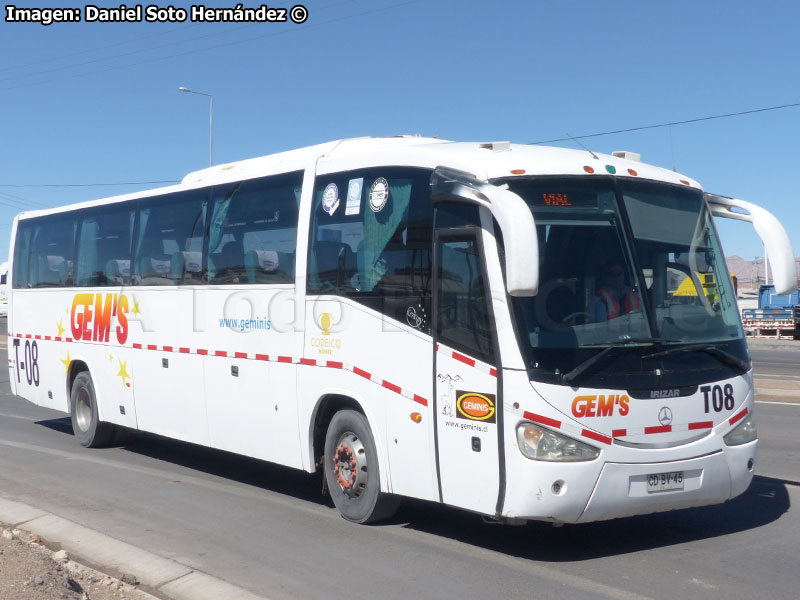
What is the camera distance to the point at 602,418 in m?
6.24

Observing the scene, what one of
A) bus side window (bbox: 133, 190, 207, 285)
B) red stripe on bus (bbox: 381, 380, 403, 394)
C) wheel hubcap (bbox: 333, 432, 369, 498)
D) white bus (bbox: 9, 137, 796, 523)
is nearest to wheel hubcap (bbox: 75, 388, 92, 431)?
bus side window (bbox: 133, 190, 207, 285)

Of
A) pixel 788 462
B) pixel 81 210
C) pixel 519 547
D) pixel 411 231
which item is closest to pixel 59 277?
pixel 81 210

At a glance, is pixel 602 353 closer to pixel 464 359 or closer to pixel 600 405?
pixel 600 405

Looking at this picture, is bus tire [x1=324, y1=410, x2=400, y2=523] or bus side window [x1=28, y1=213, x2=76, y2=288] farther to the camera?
bus side window [x1=28, y1=213, x2=76, y2=288]

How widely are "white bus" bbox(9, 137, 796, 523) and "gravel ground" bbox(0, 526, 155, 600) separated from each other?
227 centimetres

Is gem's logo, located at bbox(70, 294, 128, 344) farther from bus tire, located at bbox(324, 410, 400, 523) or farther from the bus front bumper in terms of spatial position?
the bus front bumper

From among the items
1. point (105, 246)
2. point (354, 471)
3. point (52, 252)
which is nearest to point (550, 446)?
point (354, 471)

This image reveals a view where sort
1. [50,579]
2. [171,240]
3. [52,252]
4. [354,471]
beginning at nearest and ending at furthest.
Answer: [50,579] < [354,471] < [171,240] < [52,252]

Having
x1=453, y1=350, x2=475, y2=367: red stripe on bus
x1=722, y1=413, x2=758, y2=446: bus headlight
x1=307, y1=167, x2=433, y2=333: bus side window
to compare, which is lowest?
x1=722, y1=413, x2=758, y2=446: bus headlight

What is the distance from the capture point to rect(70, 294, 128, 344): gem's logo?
11.6 meters

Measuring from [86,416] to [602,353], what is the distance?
28.5ft

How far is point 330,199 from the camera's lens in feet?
27.0

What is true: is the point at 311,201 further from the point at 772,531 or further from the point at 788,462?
the point at 788,462

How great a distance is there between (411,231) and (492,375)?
4.93 feet
